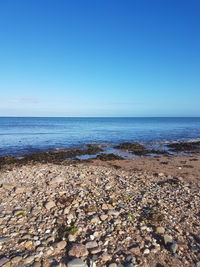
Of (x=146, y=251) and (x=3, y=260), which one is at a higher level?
(x=3, y=260)

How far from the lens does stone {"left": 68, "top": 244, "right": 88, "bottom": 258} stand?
149 inches

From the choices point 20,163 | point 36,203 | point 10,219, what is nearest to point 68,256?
point 10,219

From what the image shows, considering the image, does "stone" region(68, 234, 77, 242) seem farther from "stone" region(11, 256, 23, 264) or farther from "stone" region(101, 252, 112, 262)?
"stone" region(11, 256, 23, 264)

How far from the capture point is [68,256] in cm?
374

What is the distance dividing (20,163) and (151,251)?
12.3m

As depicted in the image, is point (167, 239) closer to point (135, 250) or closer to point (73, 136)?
point (135, 250)

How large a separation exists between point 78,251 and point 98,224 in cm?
110

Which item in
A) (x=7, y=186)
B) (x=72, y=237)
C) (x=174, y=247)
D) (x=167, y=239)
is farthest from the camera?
(x=7, y=186)

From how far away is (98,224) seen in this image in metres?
4.86

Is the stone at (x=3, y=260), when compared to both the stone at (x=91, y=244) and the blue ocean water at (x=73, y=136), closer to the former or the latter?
the stone at (x=91, y=244)

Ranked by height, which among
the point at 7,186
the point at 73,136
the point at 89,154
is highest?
A: the point at 7,186

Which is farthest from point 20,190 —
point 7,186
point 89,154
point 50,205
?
point 89,154

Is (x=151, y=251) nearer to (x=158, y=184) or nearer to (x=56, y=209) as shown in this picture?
(x=56, y=209)

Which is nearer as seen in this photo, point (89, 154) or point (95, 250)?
point (95, 250)
